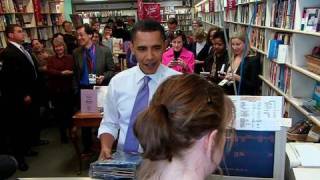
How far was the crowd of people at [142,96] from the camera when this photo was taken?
0.88 m

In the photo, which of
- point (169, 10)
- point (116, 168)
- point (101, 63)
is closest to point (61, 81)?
point (101, 63)

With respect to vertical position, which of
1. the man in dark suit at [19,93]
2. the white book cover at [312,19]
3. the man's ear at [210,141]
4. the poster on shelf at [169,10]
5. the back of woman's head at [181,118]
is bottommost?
the man in dark suit at [19,93]

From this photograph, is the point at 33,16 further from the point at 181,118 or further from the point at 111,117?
the point at 181,118

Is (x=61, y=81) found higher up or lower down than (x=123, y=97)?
lower down

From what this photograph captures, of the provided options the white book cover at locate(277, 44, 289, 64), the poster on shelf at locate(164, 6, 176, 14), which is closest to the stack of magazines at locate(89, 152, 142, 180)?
the white book cover at locate(277, 44, 289, 64)

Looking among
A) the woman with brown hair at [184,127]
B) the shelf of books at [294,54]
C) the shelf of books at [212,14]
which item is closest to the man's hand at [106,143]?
the woman with brown hair at [184,127]

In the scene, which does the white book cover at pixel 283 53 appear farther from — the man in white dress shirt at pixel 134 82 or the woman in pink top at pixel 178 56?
the man in white dress shirt at pixel 134 82

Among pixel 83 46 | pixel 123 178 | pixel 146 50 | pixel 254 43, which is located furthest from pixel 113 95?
pixel 254 43

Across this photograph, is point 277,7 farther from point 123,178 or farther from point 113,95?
point 123,178

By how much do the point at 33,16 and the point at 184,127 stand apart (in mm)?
7343

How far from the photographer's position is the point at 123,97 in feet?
5.91

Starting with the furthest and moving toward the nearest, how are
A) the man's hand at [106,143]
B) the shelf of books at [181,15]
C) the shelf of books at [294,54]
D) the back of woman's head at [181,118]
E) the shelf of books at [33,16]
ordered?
the shelf of books at [181,15] < the shelf of books at [33,16] < the shelf of books at [294,54] < the man's hand at [106,143] < the back of woman's head at [181,118]

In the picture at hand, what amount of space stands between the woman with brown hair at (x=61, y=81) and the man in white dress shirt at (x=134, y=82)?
2.90 metres

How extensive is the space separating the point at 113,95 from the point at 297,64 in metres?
2.26
